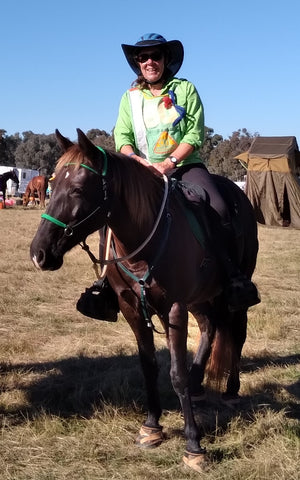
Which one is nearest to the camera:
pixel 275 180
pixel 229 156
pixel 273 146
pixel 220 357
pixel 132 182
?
pixel 132 182

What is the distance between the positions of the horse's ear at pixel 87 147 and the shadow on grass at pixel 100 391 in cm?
214

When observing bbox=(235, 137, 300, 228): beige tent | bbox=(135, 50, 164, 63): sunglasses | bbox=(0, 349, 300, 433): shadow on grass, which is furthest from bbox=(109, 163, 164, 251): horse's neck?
bbox=(235, 137, 300, 228): beige tent

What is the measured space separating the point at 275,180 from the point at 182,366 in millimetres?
19707

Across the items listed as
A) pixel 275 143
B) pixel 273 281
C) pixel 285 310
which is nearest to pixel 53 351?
pixel 285 310

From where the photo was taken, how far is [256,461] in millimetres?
3322

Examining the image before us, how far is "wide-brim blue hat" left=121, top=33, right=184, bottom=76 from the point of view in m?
3.99

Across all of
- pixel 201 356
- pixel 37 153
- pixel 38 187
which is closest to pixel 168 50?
pixel 201 356

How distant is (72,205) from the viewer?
2.97m

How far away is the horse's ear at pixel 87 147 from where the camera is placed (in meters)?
2.90

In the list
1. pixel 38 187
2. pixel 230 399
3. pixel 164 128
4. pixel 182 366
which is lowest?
pixel 230 399

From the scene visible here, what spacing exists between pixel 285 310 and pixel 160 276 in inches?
184

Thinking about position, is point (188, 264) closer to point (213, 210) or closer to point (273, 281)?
point (213, 210)

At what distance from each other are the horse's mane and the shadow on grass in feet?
5.67

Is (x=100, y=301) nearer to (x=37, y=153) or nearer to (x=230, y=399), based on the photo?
(x=230, y=399)
